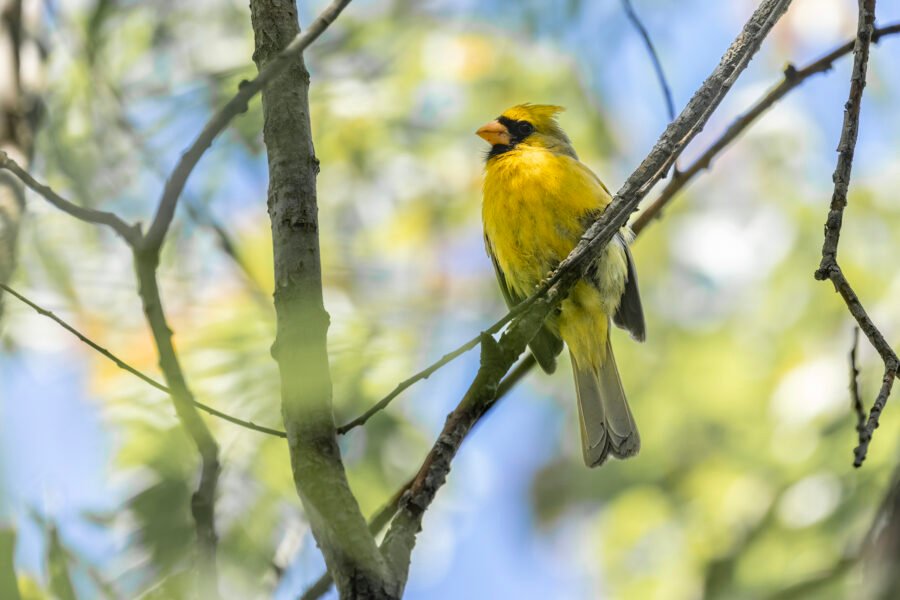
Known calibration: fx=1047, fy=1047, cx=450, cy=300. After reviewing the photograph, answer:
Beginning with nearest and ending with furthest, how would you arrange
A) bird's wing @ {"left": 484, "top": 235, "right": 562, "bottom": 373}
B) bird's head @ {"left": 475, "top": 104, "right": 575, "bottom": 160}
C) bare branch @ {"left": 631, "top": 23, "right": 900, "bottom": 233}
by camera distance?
bare branch @ {"left": 631, "top": 23, "right": 900, "bottom": 233}
bird's wing @ {"left": 484, "top": 235, "right": 562, "bottom": 373}
bird's head @ {"left": 475, "top": 104, "right": 575, "bottom": 160}

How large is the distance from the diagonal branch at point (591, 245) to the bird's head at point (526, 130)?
267 cm

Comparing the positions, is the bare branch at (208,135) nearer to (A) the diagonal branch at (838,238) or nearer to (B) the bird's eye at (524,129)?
(A) the diagonal branch at (838,238)

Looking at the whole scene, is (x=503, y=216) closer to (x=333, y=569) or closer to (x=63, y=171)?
(x=63, y=171)

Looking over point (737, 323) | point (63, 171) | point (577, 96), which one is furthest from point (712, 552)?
point (63, 171)

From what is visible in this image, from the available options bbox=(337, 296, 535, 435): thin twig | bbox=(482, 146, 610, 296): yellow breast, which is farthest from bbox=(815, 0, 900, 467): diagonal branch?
bbox=(482, 146, 610, 296): yellow breast

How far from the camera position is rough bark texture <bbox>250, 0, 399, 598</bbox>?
188 cm

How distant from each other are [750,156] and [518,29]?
2.42 meters

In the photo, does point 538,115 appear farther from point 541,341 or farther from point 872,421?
point 872,421

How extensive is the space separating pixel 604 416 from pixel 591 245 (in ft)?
6.61

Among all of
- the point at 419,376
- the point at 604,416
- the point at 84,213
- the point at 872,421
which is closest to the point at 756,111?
the point at 604,416

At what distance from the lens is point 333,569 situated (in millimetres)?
1896

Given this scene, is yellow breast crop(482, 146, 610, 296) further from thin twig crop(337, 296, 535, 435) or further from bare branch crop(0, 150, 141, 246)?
bare branch crop(0, 150, 141, 246)

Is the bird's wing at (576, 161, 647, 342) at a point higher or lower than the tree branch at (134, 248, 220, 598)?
higher

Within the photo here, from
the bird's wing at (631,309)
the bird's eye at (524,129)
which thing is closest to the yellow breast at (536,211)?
the bird's wing at (631,309)
